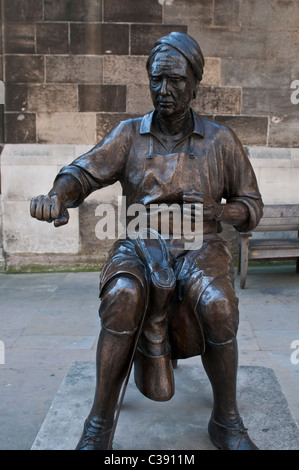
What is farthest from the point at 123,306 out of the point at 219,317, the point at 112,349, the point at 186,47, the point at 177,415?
the point at 186,47

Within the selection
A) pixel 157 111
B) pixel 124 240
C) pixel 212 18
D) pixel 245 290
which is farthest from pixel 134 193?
pixel 212 18

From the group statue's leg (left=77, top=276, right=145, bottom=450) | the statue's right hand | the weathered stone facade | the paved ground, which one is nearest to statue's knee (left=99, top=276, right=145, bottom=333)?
statue's leg (left=77, top=276, right=145, bottom=450)

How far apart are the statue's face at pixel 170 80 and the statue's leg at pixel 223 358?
2.57ft

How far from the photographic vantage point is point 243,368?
280cm

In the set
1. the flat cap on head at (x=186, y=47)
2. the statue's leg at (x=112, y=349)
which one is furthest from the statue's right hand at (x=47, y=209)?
the flat cap on head at (x=186, y=47)

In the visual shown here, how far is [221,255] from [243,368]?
0.92 m

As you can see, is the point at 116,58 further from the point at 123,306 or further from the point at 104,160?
the point at 123,306

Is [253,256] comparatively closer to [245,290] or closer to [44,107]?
[245,290]

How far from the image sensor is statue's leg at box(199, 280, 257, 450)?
6.37 feet

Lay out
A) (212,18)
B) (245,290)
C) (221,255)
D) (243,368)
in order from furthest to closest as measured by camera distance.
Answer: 1. (212,18)
2. (245,290)
3. (243,368)
4. (221,255)

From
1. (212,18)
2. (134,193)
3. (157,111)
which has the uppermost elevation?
(212,18)

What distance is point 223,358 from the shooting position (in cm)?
199

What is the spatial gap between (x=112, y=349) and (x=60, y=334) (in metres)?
1.98

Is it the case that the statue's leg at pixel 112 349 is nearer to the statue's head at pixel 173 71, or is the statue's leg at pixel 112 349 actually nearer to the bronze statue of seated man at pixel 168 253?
the bronze statue of seated man at pixel 168 253
